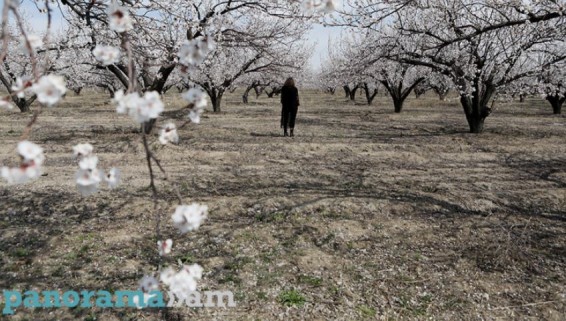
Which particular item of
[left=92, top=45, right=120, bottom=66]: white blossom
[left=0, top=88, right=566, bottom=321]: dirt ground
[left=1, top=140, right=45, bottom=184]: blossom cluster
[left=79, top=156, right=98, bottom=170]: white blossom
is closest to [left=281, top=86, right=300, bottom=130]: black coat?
[left=0, top=88, right=566, bottom=321]: dirt ground

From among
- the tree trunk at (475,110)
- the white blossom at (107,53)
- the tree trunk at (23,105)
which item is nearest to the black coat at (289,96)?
the tree trunk at (475,110)

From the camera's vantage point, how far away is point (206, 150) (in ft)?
29.1

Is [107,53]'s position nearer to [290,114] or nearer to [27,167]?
[27,167]

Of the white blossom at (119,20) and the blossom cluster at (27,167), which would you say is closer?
the blossom cluster at (27,167)

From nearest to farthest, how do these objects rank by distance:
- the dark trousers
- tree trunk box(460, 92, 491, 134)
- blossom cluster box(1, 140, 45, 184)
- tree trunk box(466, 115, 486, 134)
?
blossom cluster box(1, 140, 45, 184)
the dark trousers
tree trunk box(460, 92, 491, 134)
tree trunk box(466, 115, 486, 134)

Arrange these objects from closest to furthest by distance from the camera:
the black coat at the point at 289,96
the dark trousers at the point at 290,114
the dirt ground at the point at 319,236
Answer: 1. the dirt ground at the point at 319,236
2. the black coat at the point at 289,96
3. the dark trousers at the point at 290,114

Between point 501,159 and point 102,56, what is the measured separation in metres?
8.62

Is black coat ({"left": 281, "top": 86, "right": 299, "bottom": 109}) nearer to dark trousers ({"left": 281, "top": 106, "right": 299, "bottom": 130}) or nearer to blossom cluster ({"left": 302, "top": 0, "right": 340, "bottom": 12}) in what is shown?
dark trousers ({"left": 281, "top": 106, "right": 299, "bottom": 130})

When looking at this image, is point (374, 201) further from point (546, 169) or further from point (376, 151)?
point (546, 169)

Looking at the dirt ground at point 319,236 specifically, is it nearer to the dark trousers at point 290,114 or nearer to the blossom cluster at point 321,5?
the blossom cluster at point 321,5

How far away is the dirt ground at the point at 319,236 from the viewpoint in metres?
3.36

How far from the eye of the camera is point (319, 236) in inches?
175

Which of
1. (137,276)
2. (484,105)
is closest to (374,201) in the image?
(137,276)

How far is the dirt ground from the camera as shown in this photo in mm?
3357
